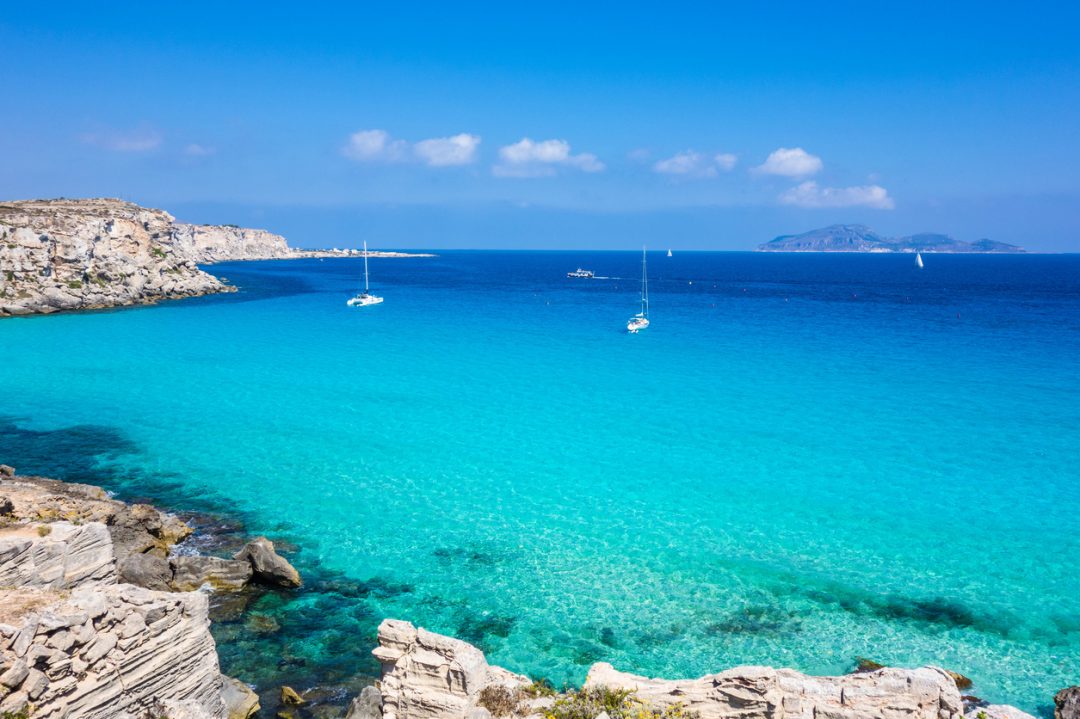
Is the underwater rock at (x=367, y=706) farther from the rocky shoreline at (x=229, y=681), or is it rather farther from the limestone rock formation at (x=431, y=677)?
the limestone rock formation at (x=431, y=677)

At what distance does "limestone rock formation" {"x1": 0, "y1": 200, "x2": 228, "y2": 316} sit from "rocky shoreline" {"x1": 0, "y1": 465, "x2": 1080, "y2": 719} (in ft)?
269

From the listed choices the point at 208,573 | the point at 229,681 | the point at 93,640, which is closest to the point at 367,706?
the point at 229,681

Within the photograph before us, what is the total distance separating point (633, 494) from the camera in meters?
30.6

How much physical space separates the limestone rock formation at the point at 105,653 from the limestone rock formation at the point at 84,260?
83557 millimetres

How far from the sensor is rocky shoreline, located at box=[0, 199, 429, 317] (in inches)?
3287

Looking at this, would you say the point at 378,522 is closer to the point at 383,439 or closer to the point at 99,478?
the point at 383,439

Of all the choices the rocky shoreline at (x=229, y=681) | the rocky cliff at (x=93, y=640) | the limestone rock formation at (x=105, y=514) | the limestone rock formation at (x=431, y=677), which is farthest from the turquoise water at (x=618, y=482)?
the limestone rock formation at (x=431, y=677)

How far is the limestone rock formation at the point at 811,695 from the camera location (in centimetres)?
1274

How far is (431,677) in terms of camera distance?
14164mm

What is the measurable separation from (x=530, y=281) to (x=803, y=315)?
267 feet

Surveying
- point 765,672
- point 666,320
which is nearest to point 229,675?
point 765,672

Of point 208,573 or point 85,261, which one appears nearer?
point 208,573

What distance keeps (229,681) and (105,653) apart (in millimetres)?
4119

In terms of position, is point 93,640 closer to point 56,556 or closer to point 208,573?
point 56,556
